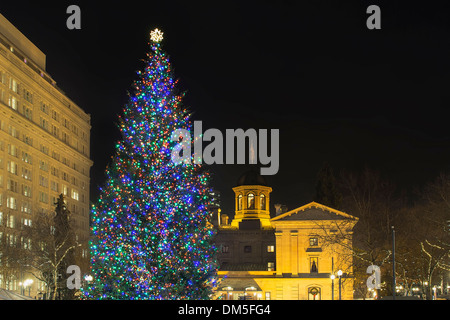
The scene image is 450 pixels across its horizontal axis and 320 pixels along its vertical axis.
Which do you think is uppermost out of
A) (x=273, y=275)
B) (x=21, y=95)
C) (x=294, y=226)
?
(x=21, y=95)

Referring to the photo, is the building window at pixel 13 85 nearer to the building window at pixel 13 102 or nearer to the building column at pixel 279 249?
the building window at pixel 13 102

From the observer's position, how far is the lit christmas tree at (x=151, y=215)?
29359 millimetres

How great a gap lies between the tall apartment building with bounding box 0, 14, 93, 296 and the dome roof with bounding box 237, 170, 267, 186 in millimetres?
26545

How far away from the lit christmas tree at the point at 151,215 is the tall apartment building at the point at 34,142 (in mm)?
53620

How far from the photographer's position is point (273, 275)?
94.4m

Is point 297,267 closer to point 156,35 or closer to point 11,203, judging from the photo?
point 11,203

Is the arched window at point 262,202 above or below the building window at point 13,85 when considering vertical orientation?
below

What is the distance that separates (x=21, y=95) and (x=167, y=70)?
83805 millimetres

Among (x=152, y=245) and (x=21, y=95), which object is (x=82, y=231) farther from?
(x=152, y=245)

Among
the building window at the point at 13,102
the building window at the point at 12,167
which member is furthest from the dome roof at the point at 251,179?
the building window at the point at 13,102

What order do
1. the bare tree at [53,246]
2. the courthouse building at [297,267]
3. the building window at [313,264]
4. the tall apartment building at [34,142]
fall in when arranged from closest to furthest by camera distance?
the bare tree at [53,246]
the courthouse building at [297,267]
the building window at [313,264]
the tall apartment building at [34,142]

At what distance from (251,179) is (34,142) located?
39.2 m
